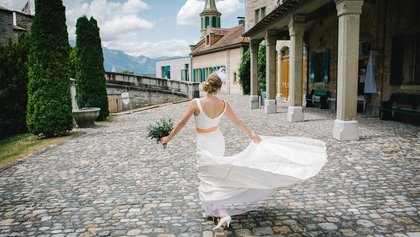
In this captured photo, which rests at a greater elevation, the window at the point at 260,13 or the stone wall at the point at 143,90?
the window at the point at 260,13

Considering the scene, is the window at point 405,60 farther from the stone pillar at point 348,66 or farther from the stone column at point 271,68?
the stone column at point 271,68

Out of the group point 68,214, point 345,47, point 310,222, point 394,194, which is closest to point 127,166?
point 68,214

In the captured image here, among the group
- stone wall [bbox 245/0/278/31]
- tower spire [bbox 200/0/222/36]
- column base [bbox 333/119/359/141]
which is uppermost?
tower spire [bbox 200/0/222/36]

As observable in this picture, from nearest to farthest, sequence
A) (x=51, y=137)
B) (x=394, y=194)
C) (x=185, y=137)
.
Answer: (x=394, y=194)
(x=185, y=137)
(x=51, y=137)

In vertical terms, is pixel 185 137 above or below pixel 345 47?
below

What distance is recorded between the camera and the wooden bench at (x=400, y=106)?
36.7 feet

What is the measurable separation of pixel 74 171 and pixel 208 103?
3979mm

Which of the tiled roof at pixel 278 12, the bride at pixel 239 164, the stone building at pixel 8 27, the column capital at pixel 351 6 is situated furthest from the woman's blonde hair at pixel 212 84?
the stone building at pixel 8 27

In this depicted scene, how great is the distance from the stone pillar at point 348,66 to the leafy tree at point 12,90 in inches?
479

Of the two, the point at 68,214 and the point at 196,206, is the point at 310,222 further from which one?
the point at 68,214

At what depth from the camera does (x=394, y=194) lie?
4.82 meters

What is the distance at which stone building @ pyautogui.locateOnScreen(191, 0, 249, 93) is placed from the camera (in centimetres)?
3384

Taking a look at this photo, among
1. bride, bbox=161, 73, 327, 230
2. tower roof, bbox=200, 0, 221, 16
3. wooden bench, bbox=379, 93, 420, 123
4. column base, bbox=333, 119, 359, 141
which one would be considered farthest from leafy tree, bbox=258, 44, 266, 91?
tower roof, bbox=200, 0, 221, 16

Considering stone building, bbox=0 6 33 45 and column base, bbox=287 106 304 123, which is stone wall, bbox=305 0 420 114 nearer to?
column base, bbox=287 106 304 123
